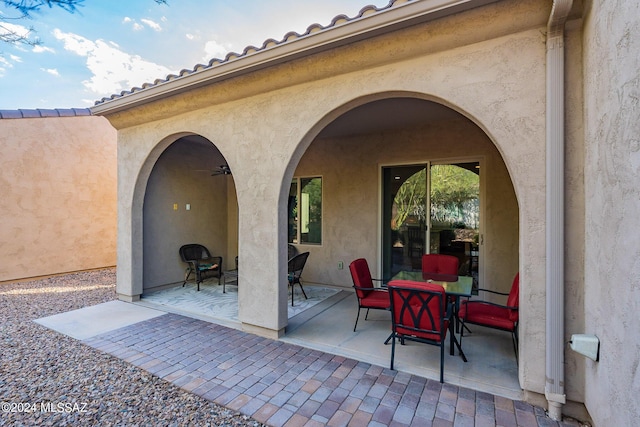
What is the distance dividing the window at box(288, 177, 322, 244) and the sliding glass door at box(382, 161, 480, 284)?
1.60m

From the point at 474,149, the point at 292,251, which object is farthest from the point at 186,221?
the point at 474,149

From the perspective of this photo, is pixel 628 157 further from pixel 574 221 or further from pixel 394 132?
pixel 394 132

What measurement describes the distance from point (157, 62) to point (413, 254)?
5.72 m

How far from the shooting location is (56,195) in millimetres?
7883

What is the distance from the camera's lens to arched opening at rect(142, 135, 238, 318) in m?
6.06

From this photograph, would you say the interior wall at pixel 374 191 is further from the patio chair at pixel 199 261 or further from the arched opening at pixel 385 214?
the patio chair at pixel 199 261

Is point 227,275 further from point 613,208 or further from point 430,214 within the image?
point 613,208

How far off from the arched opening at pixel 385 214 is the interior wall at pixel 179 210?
8.04ft

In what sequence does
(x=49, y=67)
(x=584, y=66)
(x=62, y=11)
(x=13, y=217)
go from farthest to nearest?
(x=13, y=217), (x=49, y=67), (x=62, y=11), (x=584, y=66)

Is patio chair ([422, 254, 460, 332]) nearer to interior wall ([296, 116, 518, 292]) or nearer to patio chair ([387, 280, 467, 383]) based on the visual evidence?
interior wall ([296, 116, 518, 292])

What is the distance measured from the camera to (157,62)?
477cm

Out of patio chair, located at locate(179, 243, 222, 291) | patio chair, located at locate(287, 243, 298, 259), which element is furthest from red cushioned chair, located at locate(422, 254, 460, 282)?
patio chair, located at locate(179, 243, 222, 291)

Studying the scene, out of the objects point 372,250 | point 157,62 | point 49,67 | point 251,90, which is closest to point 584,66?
point 251,90

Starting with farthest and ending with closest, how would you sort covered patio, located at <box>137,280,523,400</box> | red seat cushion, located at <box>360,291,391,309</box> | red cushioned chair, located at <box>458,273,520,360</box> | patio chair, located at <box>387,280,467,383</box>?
red seat cushion, located at <box>360,291,391,309</box>
red cushioned chair, located at <box>458,273,520,360</box>
covered patio, located at <box>137,280,523,400</box>
patio chair, located at <box>387,280,467,383</box>
